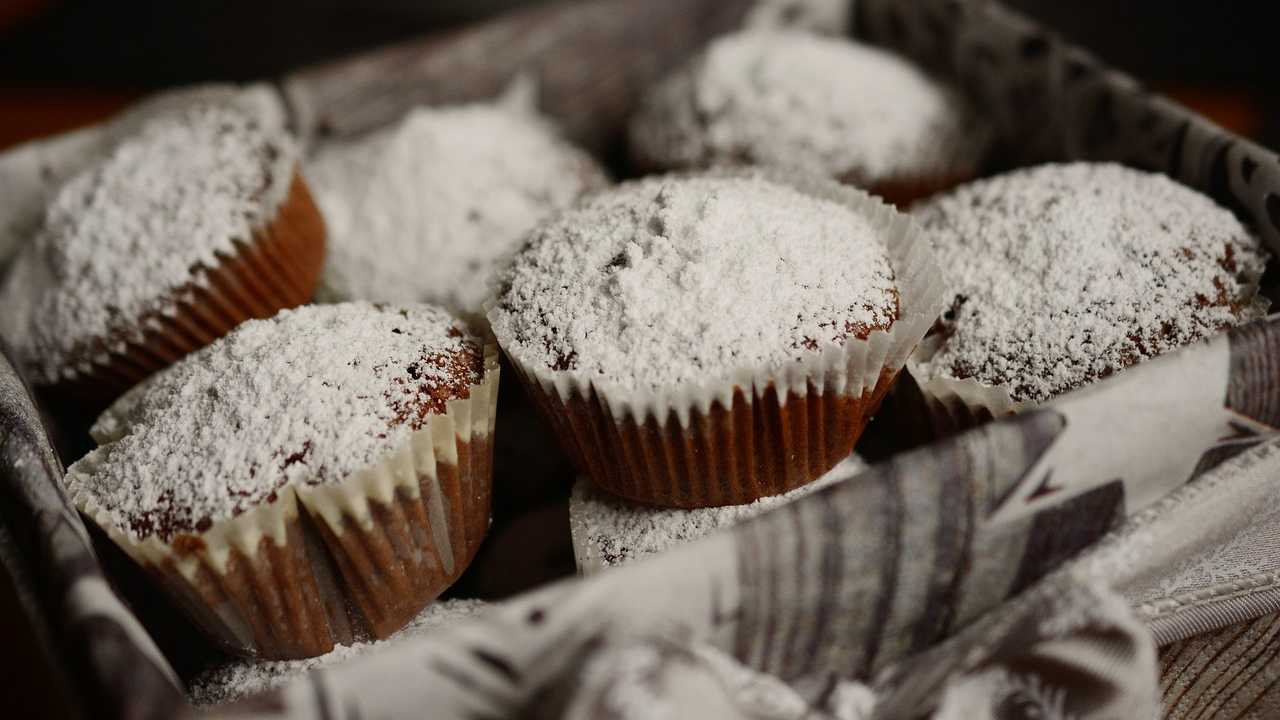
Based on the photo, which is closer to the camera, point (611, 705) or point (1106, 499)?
point (611, 705)

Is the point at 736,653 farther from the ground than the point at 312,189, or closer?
closer

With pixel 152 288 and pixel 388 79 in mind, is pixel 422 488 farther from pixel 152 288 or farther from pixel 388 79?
pixel 388 79

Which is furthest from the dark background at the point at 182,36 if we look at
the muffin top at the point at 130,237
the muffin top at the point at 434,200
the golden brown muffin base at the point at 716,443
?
the golden brown muffin base at the point at 716,443

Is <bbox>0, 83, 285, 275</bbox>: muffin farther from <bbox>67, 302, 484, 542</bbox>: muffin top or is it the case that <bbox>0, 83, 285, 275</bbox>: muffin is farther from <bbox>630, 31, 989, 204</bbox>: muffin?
<bbox>630, 31, 989, 204</bbox>: muffin

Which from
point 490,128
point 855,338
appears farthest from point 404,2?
point 855,338

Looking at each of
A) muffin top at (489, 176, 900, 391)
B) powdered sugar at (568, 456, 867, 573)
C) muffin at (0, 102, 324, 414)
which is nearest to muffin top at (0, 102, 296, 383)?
muffin at (0, 102, 324, 414)

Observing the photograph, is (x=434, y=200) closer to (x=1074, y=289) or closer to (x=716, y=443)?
(x=716, y=443)

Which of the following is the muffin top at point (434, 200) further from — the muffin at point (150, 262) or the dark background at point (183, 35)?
the dark background at point (183, 35)
